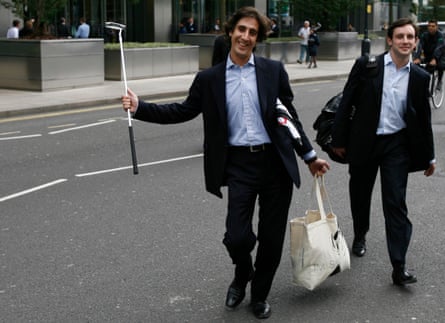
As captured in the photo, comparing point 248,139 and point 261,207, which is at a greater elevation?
point 248,139

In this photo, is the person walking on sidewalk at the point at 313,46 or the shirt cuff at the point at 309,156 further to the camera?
the person walking on sidewalk at the point at 313,46

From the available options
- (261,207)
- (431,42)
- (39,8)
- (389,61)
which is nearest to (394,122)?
(389,61)

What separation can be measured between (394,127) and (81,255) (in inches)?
98.2

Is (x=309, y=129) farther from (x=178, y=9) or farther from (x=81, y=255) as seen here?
(x=178, y=9)

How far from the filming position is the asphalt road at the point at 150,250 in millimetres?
4996

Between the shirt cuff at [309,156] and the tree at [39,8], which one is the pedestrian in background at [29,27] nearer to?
the tree at [39,8]

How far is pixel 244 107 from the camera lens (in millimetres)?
4652

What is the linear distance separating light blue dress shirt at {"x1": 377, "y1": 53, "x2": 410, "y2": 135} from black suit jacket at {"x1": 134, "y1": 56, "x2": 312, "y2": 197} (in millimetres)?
887

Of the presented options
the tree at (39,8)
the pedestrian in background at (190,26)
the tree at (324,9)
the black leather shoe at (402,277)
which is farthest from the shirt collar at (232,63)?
the tree at (324,9)

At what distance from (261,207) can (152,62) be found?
62.7 feet

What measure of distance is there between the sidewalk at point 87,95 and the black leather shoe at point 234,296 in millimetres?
11445

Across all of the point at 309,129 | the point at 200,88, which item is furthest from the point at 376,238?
the point at 309,129

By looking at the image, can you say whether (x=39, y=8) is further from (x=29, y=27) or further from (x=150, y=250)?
(x=150, y=250)

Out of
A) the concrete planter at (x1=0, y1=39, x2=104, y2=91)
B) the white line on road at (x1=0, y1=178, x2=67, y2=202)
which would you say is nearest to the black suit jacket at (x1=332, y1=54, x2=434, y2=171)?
the white line on road at (x1=0, y1=178, x2=67, y2=202)
